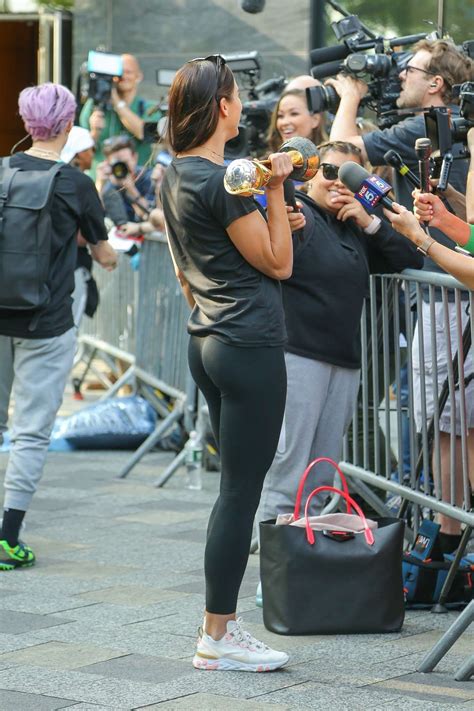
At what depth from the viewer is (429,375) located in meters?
5.26

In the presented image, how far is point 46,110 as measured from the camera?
19.2 feet

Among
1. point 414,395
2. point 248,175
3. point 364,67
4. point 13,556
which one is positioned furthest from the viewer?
→ point 364,67

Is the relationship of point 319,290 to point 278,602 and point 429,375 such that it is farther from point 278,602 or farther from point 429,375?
point 278,602

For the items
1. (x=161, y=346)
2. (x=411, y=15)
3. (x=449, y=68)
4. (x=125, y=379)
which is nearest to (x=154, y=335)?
(x=161, y=346)

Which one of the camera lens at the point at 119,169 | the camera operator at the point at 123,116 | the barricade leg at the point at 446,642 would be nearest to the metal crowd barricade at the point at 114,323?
the camera lens at the point at 119,169

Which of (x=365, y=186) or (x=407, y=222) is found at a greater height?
(x=365, y=186)

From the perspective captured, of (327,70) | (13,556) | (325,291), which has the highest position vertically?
(327,70)

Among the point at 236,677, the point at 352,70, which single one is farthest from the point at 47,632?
the point at 352,70

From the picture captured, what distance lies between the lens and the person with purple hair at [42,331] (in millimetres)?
5777

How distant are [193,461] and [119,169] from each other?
276cm

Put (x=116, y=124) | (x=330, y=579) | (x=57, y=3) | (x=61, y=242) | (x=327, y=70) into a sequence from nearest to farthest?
(x=330, y=579) < (x=61, y=242) < (x=327, y=70) < (x=116, y=124) < (x=57, y=3)

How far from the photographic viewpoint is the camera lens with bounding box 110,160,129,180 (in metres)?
9.51

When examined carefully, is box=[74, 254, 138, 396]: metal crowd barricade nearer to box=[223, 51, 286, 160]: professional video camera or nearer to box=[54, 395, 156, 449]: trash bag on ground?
box=[54, 395, 156, 449]: trash bag on ground

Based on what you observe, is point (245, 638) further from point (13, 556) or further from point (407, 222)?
point (13, 556)
